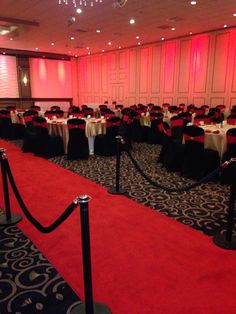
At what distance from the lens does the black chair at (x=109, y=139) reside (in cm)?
662

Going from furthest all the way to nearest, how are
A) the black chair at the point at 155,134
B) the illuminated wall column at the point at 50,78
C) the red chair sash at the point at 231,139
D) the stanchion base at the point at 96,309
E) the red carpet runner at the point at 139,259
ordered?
the illuminated wall column at the point at 50,78
the black chair at the point at 155,134
the red chair sash at the point at 231,139
the red carpet runner at the point at 139,259
the stanchion base at the point at 96,309

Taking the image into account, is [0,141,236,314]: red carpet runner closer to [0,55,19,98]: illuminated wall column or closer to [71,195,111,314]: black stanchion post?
[71,195,111,314]: black stanchion post

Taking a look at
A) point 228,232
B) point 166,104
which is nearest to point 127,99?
point 166,104

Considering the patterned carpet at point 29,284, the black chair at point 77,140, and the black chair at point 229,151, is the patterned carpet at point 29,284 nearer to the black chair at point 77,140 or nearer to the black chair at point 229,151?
the black chair at point 229,151

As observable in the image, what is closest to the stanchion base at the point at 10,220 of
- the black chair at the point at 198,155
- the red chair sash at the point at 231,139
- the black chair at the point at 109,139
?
the black chair at the point at 198,155

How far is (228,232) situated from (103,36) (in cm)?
1107

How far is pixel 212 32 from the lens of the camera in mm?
11180

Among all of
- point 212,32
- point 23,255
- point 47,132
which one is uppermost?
point 212,32

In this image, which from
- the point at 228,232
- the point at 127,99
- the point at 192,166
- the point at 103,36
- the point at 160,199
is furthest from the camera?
the point at 127,99

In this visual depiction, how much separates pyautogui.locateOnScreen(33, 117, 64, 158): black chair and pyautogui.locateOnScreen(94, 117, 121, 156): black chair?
0.91 meters

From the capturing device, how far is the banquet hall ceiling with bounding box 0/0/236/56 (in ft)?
25.9

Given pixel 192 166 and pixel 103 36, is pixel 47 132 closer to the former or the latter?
pixel 192 166

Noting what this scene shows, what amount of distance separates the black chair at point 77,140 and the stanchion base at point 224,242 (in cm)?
399

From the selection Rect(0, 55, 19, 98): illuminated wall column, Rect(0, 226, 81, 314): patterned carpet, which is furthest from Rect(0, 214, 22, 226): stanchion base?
Rect(0, 55, 19, 98): illuminated wall column
